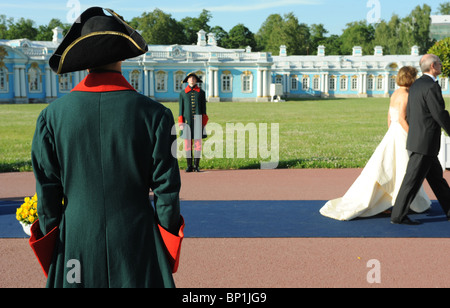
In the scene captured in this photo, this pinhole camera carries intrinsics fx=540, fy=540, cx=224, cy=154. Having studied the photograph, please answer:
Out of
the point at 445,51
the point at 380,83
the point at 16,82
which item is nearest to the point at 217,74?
the point at 16,82

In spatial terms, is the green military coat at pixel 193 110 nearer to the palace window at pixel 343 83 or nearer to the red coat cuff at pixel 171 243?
the red coat cuff at pixel 171 243

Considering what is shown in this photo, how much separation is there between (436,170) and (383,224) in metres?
0.85

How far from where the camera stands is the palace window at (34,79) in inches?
2153

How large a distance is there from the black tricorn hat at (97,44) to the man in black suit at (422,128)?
4.16 m

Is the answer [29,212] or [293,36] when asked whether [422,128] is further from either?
[293,36]

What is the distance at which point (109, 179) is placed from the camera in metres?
2.36

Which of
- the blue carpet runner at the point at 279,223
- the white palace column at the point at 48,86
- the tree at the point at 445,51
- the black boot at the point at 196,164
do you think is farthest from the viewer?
the white palace column at the point at 48,86

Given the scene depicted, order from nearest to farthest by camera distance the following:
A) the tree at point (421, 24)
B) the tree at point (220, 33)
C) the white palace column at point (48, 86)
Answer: the white palace column at point (48, 86) → the tree at point (421, 24) → the tree at point (220, 33)

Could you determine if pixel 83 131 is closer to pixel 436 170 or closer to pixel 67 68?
pixel 67 68

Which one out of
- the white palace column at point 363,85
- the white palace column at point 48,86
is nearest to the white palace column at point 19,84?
the white palace column at point 48,86

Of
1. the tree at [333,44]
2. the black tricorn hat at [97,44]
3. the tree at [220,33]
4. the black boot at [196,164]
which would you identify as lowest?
the black boot at [196,164]
